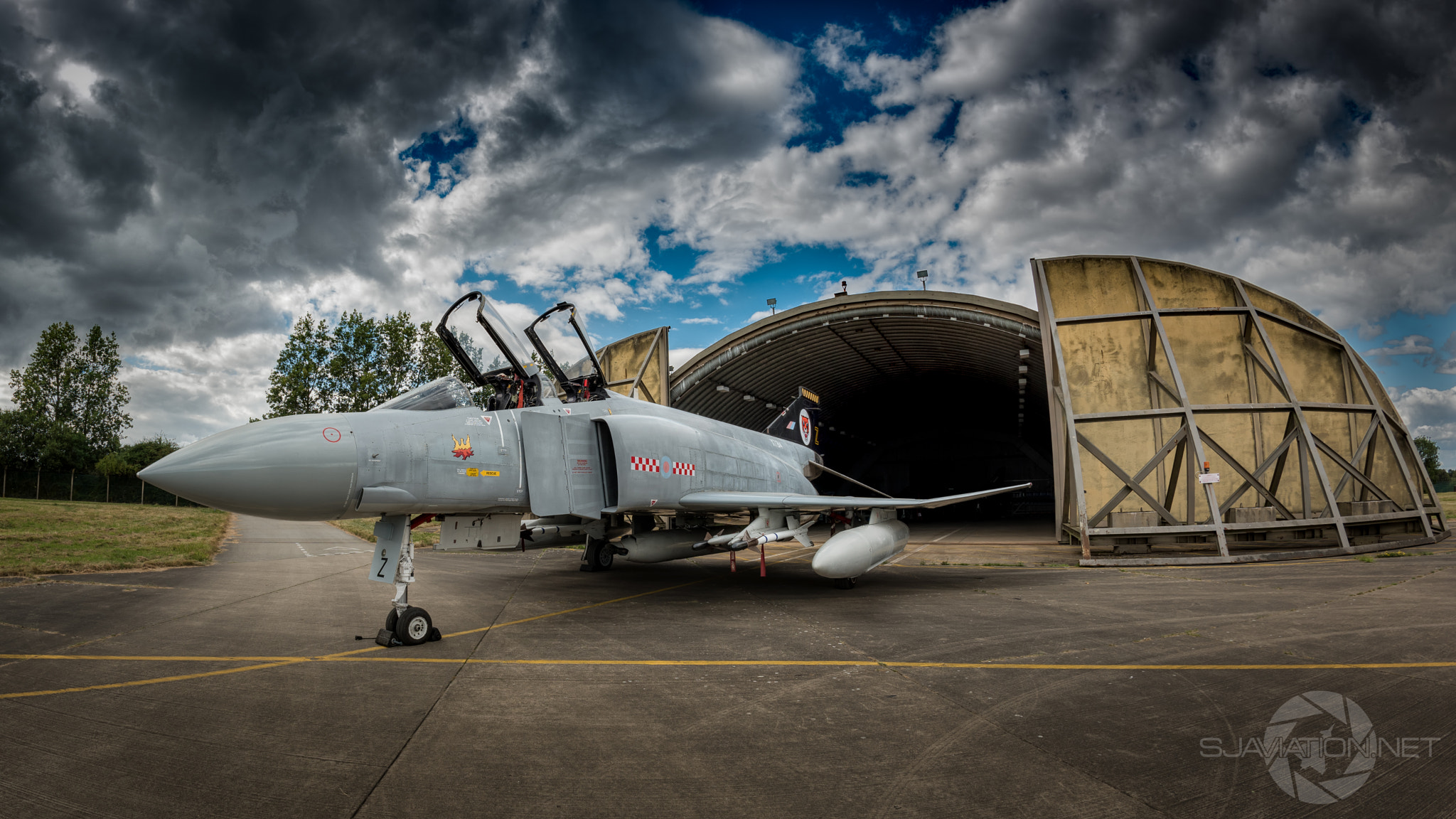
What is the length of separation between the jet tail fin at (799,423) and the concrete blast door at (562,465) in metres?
8.09

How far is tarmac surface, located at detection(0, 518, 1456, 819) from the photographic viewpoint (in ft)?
9.55

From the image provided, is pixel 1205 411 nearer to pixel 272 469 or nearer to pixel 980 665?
pixel 980 665

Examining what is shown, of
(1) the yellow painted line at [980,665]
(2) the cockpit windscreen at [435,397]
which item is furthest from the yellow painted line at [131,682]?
(2) the cockpit windscreen at [435,397]

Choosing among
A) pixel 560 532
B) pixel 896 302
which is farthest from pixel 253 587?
pixel 896 302

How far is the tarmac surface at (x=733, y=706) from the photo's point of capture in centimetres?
291

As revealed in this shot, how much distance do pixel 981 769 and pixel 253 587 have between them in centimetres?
1065

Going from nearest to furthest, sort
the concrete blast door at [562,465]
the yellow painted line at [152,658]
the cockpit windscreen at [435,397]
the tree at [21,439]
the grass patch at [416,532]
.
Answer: the yellow painted line at [152,658] < the cockpit windscreen at [435,397] < the concrete blast door at [562,465] < the grass patch at [416,532] < the tree at [21,439]

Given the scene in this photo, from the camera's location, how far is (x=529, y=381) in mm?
8391

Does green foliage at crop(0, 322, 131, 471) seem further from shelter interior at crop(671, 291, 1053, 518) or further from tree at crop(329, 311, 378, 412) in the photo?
shelter interior at crop(671, 291, 1053, 518)

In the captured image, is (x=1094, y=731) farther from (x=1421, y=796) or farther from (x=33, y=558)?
(x=33, y=558)

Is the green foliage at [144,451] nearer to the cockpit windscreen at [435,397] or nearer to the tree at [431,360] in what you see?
the tree at [431,360]

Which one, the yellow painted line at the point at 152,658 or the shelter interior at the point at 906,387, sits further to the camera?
the shelter interior at the point at 906,387

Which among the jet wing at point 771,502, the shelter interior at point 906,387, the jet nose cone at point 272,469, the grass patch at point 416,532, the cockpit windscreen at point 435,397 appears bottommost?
the grass patch at point 416,532

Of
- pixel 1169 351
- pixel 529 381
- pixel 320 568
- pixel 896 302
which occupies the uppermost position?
pixel 896 302
